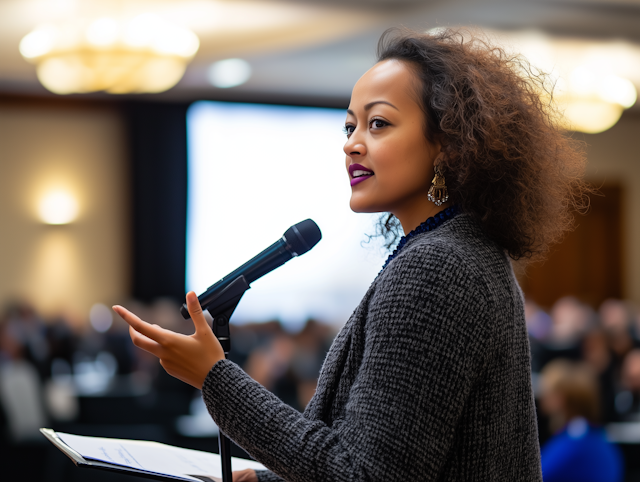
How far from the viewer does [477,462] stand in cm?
95

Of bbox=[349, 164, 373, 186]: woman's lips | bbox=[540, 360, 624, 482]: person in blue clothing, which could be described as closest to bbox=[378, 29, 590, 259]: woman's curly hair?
bbox=[349, 164, 373, 186]: woman's lips

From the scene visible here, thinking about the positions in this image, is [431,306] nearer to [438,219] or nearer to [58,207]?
[438,219]

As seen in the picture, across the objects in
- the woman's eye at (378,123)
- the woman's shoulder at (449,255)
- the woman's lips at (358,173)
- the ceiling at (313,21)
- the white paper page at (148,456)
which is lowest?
the white paper page at (148,456)

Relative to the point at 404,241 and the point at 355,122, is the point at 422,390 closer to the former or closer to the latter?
the point at 404,241

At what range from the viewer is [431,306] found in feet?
2.97

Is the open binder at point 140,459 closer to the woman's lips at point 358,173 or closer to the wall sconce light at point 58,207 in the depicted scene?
the woman's lips at point 358,173

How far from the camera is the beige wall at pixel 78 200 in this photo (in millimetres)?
9773

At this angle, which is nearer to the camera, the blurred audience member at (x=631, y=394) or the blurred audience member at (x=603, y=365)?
the blurred audience member at (x=603, y=365)

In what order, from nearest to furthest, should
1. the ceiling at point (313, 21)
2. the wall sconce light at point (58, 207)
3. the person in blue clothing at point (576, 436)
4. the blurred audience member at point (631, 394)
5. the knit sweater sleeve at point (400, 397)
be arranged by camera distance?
the knit sweater sleeve at point (400, 397)
the person in blue clothing at point (576, 436)
the blurred audience member at point (631, 394)
the ceiling at point (313, 21)
the wall sconce light at point (58, 207)

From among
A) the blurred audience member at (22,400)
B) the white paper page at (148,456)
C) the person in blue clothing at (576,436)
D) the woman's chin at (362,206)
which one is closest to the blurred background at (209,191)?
the blurred audience member at (22,400)

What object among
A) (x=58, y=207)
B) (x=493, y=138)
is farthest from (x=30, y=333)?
(x=493, y=138)

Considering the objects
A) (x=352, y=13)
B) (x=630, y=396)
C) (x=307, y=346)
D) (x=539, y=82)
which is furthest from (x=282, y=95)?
(x=539, y=82)

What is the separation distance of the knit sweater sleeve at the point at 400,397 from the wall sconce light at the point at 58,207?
380 inches

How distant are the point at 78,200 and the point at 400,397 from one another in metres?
9.81
